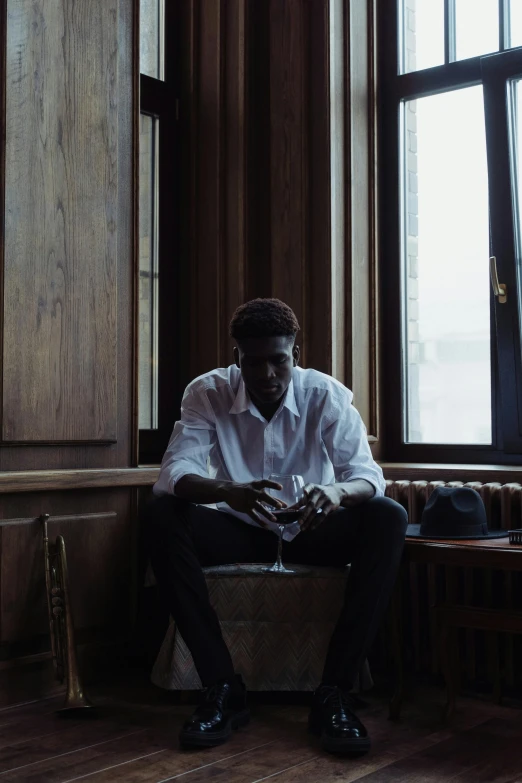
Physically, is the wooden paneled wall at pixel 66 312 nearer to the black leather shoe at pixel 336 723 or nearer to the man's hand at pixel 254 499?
the man's hand at pixel 254 499

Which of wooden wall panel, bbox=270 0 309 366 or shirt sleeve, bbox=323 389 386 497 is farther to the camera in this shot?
wooden wall panel, bbox=270 0 309 366

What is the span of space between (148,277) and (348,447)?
1.31 m

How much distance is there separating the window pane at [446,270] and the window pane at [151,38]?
1009mm

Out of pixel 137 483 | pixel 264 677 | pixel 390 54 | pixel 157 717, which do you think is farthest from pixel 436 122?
pixel 157 717

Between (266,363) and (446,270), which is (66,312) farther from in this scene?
(446,270)

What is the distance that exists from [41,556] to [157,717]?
2.01 ft

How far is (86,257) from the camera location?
9.97 feet

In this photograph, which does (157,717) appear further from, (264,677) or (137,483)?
(137,483)

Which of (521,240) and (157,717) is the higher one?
(521,240)

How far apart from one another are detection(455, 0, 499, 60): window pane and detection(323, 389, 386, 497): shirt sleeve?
155 centimetres

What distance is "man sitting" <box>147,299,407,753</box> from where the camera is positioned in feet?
7.70

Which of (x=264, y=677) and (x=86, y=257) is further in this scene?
(x=86, y=257)

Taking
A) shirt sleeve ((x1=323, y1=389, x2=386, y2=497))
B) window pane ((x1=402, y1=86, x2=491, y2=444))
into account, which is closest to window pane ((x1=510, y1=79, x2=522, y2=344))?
window pane ((x1=402, y1=86, x2=491, y2=444))

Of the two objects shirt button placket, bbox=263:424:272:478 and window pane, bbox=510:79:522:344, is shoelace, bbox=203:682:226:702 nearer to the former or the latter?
shirt button placket, bbox=263:424:272:478
